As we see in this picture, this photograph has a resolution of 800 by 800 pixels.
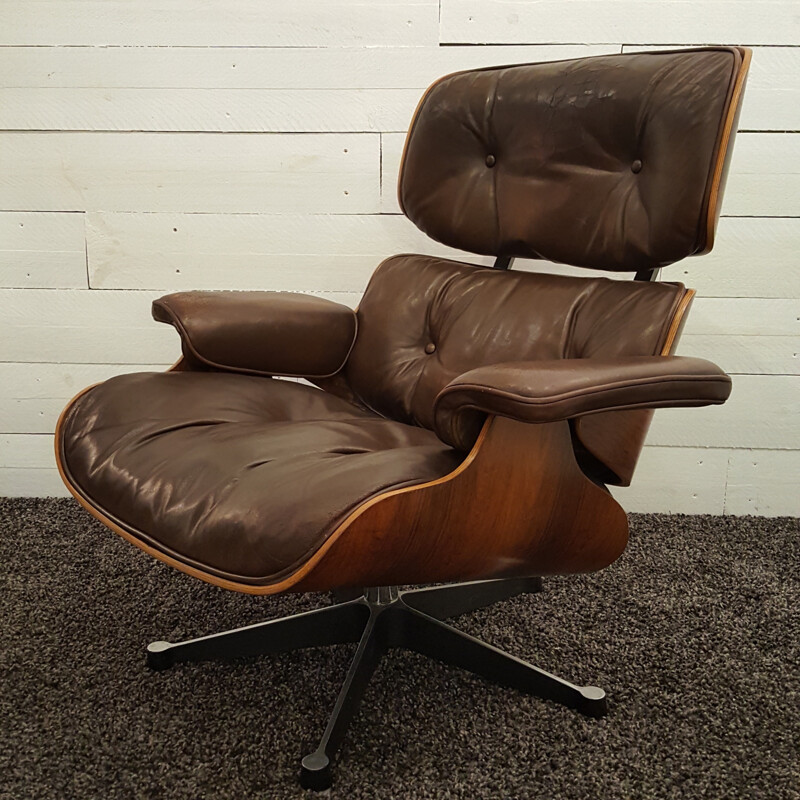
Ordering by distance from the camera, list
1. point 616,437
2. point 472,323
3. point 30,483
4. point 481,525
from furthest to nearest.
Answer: point 30,483, point 472,323, point 616,437, point 481,525

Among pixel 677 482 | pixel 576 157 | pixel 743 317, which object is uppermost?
pixel 576 157

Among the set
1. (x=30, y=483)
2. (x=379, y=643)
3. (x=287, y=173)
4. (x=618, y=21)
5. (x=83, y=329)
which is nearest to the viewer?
(x=379, y=643)

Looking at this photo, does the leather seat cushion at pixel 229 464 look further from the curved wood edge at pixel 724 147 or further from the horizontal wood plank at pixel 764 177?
the horizontal wood plank at pixel 764 177

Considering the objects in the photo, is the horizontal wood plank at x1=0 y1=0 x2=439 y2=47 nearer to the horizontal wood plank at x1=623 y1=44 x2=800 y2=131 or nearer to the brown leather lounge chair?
the brown leather lounge chair

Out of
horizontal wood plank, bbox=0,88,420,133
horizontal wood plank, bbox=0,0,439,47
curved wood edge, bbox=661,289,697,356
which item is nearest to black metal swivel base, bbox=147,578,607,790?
curved wood edge, bbox=661,289,697,356

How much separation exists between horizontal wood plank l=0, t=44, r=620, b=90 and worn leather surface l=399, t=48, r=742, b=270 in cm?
34

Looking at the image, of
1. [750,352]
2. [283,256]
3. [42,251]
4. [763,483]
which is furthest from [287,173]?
[763,483]

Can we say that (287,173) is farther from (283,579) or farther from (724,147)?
(283,579)

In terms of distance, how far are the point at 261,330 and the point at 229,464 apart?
1.30ft

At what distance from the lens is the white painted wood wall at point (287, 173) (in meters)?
1.68

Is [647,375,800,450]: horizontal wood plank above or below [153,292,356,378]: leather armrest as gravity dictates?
below

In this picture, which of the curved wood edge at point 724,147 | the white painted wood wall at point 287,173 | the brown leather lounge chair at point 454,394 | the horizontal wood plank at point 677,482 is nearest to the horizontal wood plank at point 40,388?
the white painted wood wall at point 287,173

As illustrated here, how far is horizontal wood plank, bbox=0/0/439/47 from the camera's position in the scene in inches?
66.1

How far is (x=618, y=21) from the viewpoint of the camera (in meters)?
1.65
